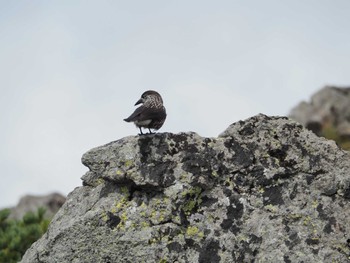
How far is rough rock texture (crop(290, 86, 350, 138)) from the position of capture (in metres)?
38.9

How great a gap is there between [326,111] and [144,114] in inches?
1242

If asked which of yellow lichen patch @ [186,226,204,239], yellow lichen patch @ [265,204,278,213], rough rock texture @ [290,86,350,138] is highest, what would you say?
rough rock texture @ [290,86,350,138]

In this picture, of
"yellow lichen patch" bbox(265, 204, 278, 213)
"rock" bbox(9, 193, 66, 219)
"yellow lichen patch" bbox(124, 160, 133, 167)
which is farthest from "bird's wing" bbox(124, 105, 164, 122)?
"rock" bbox(9, 193, 66, 219)

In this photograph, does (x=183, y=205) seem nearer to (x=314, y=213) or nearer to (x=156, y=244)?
(x=156, y=244)

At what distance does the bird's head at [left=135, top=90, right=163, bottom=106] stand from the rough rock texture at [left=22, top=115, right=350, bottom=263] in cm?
161

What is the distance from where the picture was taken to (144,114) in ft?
37.0

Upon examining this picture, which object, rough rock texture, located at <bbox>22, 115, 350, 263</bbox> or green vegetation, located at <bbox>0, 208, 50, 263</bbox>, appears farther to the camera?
green vegetation, located at <bbox>0, 208, 50, 263</bbox>

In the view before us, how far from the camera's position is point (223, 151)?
10.3 metres

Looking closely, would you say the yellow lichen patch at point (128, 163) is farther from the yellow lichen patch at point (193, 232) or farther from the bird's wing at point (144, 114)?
the yellow lichen patch at point (193, 232)

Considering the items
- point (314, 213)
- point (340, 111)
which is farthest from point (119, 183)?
point (340, 111)

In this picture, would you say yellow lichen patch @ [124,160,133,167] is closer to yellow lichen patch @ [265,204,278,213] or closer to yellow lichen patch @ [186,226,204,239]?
yellow lichen patch @ [186,226,204,239]

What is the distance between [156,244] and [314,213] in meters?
2.30

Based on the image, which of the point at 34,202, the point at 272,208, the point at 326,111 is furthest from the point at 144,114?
the point at 326,111

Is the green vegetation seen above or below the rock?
below
